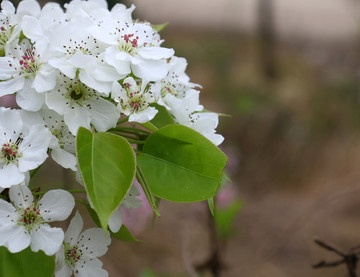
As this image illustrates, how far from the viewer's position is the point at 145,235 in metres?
2.74

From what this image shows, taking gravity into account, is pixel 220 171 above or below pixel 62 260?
above

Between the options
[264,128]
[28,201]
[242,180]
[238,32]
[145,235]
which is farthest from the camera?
[238,32]

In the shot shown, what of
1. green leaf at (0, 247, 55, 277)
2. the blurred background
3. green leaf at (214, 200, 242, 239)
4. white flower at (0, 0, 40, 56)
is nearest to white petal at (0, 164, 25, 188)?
green leaf at (0, 247, 55, 277)

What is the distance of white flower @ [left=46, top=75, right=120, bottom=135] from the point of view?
2.12ft

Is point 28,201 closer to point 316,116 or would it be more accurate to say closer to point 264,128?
point 264,128

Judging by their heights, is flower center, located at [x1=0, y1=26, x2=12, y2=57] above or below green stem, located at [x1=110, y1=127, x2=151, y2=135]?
above

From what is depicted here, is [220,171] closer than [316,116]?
Yes

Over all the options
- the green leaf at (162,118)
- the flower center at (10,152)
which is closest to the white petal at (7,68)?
the flower center at (10,152)

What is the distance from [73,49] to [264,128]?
3392 mm

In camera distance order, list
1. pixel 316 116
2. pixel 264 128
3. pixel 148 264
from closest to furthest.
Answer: pixel 148 264 < pixel 264 128 < pixel 316 116

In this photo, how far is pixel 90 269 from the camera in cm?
69

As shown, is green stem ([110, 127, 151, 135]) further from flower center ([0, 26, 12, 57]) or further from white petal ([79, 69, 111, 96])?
flower center ([0, 26, 12, 57])

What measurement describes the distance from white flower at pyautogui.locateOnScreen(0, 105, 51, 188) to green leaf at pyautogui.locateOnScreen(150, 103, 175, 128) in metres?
0.17

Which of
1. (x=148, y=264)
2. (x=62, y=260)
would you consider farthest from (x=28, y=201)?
(x=148, y=264)
